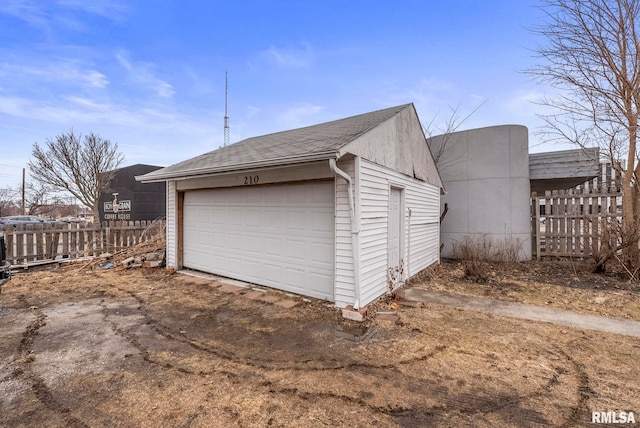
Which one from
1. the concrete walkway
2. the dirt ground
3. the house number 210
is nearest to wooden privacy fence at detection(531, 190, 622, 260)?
the dirt ground

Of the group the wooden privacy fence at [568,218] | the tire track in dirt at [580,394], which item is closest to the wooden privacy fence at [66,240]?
the tire track in dirt at [580,394]

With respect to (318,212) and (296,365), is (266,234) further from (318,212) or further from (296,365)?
(296,365)

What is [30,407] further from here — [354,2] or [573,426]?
[354,2]

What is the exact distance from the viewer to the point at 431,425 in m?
2.04

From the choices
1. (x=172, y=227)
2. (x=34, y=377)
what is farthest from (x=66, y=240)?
(x=34, y=377)

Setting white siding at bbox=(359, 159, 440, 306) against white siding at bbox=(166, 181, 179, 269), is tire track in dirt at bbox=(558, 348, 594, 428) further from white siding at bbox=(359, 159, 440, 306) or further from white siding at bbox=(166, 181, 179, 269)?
white siding at bbox=(166, 181, 179, 269)

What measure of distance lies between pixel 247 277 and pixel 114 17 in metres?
7.67

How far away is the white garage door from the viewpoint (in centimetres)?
491

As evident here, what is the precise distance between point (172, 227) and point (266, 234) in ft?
10.5

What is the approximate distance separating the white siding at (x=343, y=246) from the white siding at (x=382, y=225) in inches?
6.7

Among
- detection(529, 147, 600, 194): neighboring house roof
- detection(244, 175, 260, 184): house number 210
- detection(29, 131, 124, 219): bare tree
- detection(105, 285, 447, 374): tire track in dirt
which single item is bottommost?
detection(105, 285, 447, 374): tire track in dirt

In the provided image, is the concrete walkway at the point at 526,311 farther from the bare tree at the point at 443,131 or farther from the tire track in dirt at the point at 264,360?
the bare tree at the point at 443,131

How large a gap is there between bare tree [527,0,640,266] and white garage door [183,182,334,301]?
6.66 metres

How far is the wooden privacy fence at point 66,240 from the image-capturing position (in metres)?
7.59
